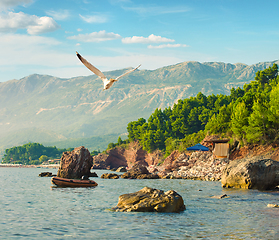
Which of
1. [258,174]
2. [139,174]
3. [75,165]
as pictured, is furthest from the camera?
[139,174]

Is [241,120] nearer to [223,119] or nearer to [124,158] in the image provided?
[223,119]

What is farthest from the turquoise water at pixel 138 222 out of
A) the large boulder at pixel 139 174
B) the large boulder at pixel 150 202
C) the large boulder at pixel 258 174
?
the large boulder at pixel 139 174

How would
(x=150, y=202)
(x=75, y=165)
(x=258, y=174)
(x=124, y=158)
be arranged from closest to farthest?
(x=150, y=202) → (x=258, y=174) → (x=75, y=165) → (x=124, y=158)

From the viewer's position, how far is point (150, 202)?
1852cm

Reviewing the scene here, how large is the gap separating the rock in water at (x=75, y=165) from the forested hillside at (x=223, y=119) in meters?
25.9

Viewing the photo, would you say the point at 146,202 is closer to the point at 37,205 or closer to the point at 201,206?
the point at 201,206

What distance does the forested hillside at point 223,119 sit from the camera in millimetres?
47375

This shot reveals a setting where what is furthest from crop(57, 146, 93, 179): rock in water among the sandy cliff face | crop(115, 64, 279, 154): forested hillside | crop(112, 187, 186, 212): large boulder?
the sandy cliff face

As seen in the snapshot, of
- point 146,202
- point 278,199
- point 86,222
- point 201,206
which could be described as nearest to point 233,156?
point 278,199

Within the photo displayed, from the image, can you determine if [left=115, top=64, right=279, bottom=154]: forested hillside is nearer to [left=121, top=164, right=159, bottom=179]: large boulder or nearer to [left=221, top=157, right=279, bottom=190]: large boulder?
[left=121, top=164, right=159, bottom=179]: large boulder

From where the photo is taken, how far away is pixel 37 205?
22250mm

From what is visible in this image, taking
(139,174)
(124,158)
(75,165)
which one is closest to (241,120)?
(139,174)

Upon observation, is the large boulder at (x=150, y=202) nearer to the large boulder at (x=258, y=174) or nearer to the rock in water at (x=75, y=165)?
the large boulder at (x=258, y=174)

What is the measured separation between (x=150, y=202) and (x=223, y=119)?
51.4 metres
